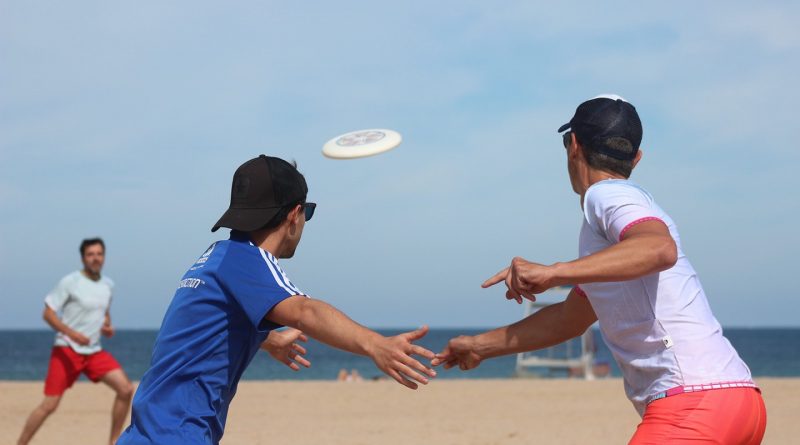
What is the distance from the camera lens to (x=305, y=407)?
15.9 metres

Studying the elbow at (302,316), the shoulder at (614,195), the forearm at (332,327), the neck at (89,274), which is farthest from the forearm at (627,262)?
the neck at (89,274)

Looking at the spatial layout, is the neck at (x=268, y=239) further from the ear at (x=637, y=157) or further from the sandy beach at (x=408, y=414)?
the sandy beach at (x=408, y=414)

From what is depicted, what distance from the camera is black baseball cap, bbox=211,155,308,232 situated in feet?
13.1

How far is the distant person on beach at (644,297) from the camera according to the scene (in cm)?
340

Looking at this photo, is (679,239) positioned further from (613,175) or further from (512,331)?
(512,331)

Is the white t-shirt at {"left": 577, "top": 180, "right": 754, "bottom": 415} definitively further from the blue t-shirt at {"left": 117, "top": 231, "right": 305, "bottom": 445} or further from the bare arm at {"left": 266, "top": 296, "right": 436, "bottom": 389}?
the blue t-shirt at {"left": 117, "top": 231, "right": 305, "bottom": 445}

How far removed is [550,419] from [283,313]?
11052 mm

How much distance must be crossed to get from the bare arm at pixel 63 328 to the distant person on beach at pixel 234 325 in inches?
266

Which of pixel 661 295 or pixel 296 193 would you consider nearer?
pixel 661 295

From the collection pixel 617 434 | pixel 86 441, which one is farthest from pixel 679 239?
pixel 86 441

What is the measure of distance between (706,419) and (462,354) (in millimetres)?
1393

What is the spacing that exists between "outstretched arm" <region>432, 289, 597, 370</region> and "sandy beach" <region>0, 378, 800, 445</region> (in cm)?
726

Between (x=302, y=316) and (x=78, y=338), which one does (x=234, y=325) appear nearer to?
(x=302, y=316)

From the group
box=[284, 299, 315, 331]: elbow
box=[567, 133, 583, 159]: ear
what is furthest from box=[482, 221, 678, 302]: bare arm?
box=[284, 299, 315, 331]: elbow
